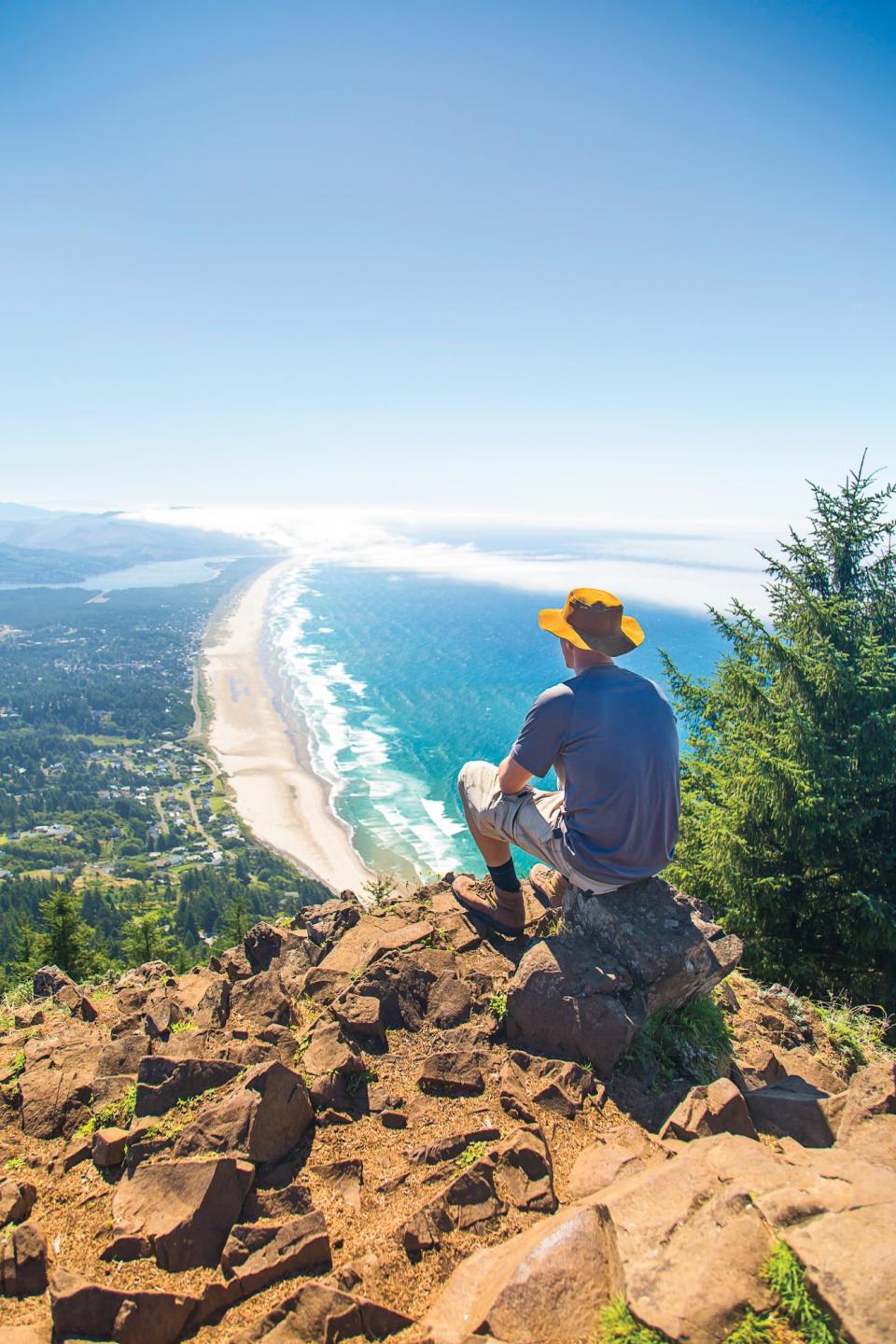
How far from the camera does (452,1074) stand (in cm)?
435

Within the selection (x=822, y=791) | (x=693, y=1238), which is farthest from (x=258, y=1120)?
(x=822, y=791)

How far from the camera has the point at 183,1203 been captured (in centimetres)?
343

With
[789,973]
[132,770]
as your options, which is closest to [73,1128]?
[789,973]

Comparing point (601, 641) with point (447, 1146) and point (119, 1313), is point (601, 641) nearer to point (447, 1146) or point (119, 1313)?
point (447, 1146)

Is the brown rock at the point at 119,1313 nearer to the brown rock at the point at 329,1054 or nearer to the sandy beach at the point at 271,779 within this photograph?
the brown rock at the point at 329,1054

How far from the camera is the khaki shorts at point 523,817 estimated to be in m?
5.15

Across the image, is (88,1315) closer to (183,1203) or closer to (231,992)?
(183,1203)

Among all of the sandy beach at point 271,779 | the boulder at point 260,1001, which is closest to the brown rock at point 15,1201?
the boulder at point 260,1001

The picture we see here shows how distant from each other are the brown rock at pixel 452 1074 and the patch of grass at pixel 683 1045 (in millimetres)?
962

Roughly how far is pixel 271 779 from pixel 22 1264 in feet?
236

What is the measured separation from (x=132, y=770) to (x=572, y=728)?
9911cm

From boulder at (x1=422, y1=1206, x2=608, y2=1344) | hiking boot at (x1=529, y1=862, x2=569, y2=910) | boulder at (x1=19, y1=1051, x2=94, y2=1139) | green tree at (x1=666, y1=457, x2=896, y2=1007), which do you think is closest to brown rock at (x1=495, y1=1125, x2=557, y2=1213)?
boulder at (x1=422, y1=1206, x2=608, y2=1344)

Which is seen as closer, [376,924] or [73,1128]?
[73,1128]

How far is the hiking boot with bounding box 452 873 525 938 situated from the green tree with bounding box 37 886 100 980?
14.8m
